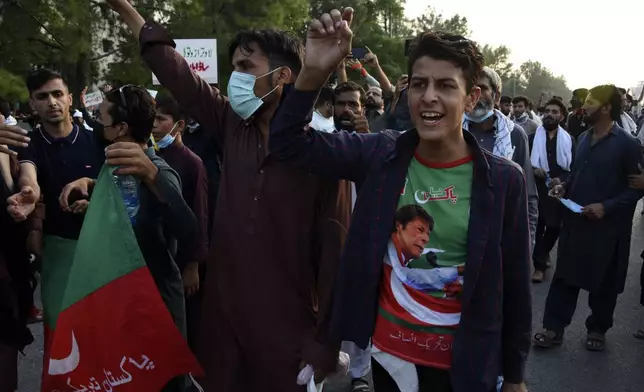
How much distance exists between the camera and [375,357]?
2.08 metres

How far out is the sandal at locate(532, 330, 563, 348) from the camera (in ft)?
15.6

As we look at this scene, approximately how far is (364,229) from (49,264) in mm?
2022

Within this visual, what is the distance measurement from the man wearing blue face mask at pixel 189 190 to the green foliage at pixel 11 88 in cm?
1314

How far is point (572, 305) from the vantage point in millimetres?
4785

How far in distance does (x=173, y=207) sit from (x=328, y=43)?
3.84 feet

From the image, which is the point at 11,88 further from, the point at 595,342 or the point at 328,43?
the point at 328,43

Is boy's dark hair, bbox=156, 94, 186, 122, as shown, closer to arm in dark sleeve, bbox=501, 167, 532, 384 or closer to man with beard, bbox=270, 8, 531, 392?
man with beard, bbox=270, 8, 531, 392

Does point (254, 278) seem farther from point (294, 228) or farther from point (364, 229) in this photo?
point (364, 229)

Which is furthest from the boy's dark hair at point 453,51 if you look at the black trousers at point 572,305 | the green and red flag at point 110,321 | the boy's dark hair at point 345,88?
the black trousers at point 572,305

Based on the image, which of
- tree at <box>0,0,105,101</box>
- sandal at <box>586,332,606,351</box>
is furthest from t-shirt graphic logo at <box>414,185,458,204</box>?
tree at <box>0,0,105,101</box>

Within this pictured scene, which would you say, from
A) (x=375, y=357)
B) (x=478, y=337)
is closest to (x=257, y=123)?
(x=375, y=357)

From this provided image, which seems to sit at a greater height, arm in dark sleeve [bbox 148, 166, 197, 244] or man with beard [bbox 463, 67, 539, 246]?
man with beard [bbox 463, 67, 539, 246]

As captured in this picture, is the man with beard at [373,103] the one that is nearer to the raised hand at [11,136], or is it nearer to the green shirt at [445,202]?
the raised hand at [11,136]

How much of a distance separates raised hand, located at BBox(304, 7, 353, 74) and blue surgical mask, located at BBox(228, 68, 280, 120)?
586mm
